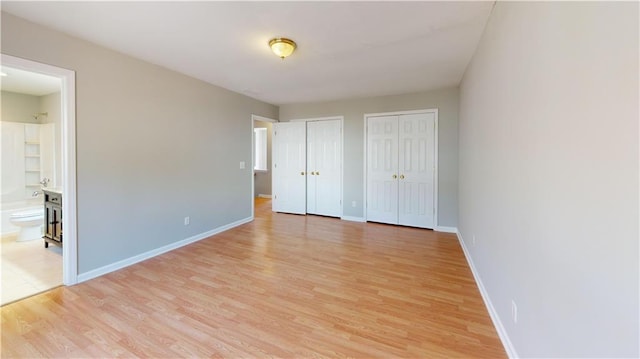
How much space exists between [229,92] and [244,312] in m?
3.66

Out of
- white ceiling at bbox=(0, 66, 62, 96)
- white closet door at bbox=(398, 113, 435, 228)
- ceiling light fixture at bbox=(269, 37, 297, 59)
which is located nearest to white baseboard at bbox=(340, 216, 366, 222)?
white closet door at bbox=(398, 113, 435, 228)

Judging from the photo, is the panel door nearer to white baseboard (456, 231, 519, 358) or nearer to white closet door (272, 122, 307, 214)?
white closet door (272, 122, 307, 214)

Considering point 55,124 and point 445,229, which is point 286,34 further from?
point 55,124

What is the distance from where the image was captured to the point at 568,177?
1027 mm

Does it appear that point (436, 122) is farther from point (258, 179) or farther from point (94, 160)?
point (258, 179)

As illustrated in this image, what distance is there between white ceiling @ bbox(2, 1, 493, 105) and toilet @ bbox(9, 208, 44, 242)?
2.95m

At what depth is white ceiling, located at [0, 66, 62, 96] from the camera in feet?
11.7

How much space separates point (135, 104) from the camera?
10.3ft

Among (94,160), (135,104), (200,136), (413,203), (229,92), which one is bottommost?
(413,203)

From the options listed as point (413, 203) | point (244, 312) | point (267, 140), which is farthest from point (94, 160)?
point (267, 140)

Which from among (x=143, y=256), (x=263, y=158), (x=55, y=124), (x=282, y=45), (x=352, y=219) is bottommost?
(x=143, y=256)

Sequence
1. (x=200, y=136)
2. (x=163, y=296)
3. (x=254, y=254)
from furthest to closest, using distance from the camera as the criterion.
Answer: (x=200, y=136), (x=254, y=254), (x=163, y=296)

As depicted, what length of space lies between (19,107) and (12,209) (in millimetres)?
1756

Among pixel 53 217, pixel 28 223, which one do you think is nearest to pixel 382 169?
pixel 53 217
